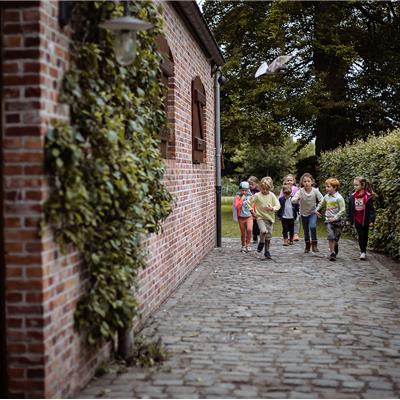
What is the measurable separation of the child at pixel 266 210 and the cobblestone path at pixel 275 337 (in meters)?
1.47

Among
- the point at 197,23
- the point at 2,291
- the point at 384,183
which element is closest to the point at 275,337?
the point at 2,291

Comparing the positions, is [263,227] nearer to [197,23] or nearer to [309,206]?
[309,206]

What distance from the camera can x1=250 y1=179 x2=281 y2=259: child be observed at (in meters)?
12.1

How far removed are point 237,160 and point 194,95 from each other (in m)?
32.0

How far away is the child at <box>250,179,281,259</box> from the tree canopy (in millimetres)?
12677

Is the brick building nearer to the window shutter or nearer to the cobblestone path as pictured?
the cobblestone path

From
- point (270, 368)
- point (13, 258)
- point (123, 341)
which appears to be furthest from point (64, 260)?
point (270, 368)

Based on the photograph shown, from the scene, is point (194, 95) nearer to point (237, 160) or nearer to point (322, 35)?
point (322, 35)

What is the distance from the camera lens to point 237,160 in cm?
4306

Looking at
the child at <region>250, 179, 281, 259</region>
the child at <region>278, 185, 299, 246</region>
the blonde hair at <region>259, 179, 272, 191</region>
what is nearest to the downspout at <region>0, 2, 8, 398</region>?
→ the child at <region>250, 179, 281, 259</region>

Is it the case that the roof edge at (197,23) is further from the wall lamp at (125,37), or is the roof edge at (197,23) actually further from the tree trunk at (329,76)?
the tree trunk at (329,76)

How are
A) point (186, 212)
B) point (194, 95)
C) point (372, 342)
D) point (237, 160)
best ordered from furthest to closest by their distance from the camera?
point (237, 160)
point (194, 95)
point (186, 212)
point (372, 342)

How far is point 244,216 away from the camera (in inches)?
531

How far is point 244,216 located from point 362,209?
2633mm
